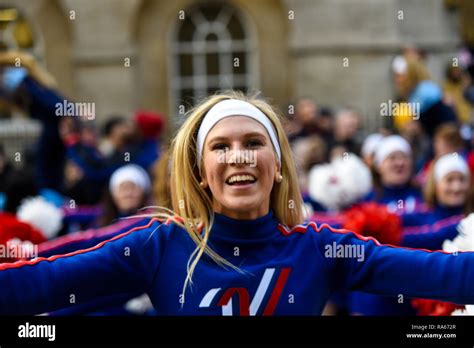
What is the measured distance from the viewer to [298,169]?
5.64 metres

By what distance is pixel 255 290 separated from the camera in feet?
8.76

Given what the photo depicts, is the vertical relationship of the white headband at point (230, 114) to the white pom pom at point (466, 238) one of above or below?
above

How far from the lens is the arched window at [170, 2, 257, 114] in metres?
13.0

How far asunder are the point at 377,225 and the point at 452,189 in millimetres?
1113

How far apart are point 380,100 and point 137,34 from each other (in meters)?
3.10

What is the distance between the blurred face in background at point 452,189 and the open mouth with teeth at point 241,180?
8.45 ft

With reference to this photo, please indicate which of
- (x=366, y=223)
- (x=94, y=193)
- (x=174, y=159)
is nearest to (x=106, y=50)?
(x=94, y=193)

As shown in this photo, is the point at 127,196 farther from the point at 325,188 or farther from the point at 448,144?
the point at 448,144

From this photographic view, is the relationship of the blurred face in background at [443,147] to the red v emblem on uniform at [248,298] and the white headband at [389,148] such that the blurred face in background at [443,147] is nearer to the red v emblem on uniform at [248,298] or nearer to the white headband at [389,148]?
the white headband at [389,148]

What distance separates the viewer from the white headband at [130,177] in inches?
233

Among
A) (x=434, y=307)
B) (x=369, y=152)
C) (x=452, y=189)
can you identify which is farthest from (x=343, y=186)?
(x=434, y=307)

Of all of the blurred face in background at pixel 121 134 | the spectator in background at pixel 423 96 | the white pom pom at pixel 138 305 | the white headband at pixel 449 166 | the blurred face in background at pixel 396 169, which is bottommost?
the white pom pom at pixel 138 305

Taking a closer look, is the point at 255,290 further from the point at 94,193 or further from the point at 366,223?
the point at 94,193

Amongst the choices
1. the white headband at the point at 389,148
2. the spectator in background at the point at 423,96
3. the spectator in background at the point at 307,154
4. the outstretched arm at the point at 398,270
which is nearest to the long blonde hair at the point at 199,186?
the outstretched arm at the point at 398,270
